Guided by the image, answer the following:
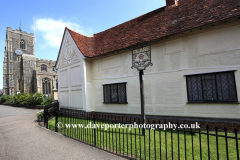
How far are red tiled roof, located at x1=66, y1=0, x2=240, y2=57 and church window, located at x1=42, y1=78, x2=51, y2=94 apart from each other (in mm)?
34860

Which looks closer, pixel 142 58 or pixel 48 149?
pixel 48 149

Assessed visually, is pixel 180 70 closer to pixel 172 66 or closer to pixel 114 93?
pixel 172 66

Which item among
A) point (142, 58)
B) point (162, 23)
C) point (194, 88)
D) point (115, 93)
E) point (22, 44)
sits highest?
point (22, 44)

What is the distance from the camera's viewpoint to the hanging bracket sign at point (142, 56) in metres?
5.48

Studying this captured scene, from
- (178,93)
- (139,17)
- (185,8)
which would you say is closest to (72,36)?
(139,17)

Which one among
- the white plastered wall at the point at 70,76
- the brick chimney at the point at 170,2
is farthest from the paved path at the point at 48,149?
the brick chimney at the point at 170,2

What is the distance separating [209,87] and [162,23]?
195 inches

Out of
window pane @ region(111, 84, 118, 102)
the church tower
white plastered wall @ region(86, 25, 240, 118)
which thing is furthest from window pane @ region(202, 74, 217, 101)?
the church tower

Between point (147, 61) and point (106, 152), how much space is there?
3.85 metres

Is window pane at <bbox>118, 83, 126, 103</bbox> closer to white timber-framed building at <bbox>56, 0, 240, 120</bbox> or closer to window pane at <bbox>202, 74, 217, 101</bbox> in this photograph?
white timber-framed building at <bbox>56, 0, 240, 120</bbox>

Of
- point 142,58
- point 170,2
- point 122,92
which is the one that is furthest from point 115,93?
point 170,2

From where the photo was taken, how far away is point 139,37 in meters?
8.94

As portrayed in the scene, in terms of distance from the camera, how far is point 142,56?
5.69 m

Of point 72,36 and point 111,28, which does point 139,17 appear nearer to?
point 111,28
